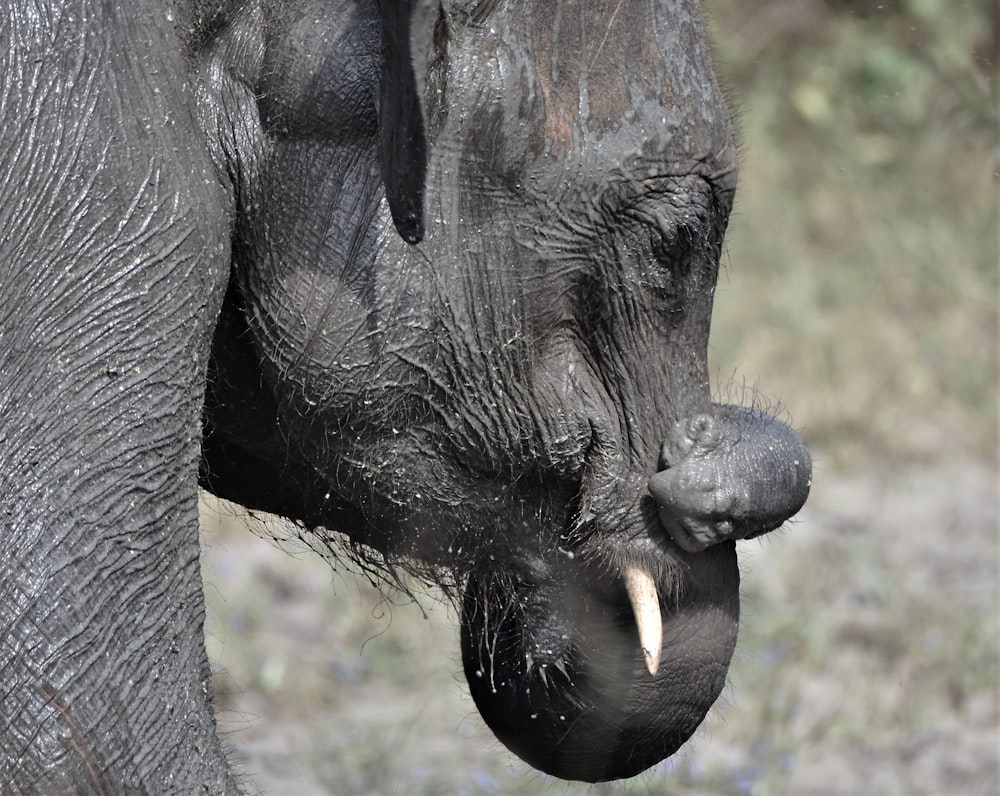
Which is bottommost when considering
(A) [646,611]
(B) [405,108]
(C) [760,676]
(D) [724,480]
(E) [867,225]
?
(C) [760,676]

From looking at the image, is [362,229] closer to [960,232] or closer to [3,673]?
[3,673]

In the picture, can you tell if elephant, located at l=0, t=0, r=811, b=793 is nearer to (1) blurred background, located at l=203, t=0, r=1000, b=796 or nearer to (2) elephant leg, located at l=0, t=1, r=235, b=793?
(2) elephant leg, located at l=0, t=1, r=235, b=793

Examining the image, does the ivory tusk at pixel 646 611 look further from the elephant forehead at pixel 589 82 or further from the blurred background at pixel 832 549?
the elephant forehead at pixel 589 82

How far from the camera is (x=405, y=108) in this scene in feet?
6.86

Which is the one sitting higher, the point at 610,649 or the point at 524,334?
the point at 524,334

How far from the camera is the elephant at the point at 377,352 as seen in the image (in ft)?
6.37

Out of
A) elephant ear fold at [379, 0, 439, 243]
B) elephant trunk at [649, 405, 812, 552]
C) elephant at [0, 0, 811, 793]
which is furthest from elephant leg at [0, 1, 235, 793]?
elephant trunk at [649, 405, 812, 552]

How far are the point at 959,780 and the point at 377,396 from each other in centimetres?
231

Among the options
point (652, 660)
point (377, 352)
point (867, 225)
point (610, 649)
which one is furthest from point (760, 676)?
point (867, 225)

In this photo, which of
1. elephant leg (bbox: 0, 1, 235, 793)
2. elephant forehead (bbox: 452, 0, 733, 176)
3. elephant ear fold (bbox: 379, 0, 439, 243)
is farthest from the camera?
elephant forehead (bbox: 452, 0, 733, 176)

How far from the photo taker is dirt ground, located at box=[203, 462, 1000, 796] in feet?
13.0

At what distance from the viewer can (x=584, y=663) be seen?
265 cm

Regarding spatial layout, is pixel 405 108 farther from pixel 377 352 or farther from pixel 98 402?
pixel 98 402

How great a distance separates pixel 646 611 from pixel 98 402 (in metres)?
0.95
